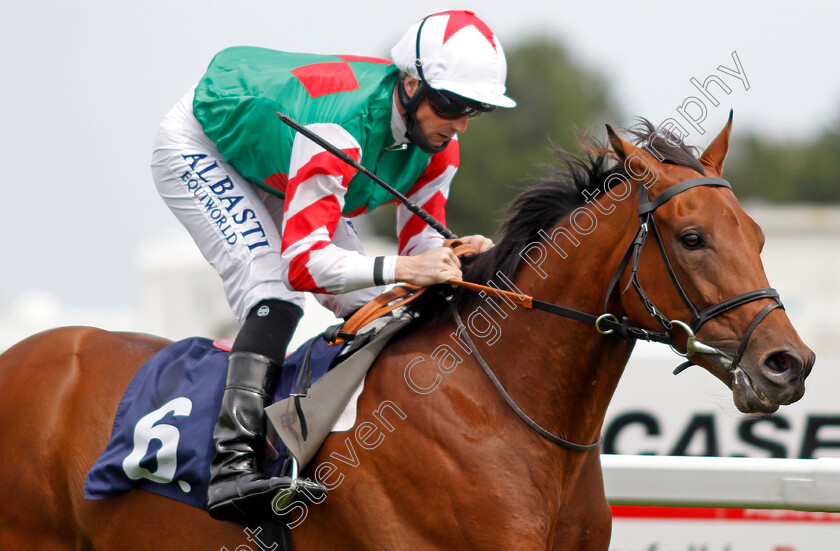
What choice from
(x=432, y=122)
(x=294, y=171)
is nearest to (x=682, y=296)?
(x=432, y=122)

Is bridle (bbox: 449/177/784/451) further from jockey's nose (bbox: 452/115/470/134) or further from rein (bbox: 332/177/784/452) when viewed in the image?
jockey's nose (bbox: 452/115/470/134)

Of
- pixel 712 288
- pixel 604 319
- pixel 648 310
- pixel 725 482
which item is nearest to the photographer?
pixel 712 288

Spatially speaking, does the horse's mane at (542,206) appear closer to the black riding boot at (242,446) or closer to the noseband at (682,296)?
the noseband at (682,296)

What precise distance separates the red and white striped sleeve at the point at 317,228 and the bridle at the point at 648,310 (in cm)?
38

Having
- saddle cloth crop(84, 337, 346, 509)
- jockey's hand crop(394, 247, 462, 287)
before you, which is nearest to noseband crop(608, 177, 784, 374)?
jockey's hand crop(394, 247, 462, 287)

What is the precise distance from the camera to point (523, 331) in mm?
2990

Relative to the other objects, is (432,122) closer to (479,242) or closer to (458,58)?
(458,58)

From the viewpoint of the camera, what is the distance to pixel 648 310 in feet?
8.91

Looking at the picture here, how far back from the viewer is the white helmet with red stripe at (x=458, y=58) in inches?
123

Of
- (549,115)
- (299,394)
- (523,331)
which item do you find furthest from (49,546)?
(549,115)

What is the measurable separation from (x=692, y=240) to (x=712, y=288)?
0.15 m

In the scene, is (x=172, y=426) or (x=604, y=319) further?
(x=172, y=426)

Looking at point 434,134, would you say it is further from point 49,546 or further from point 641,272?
point 49,546

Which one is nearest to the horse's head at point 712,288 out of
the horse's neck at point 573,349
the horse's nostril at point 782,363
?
the horse's nostril at point 782,363
